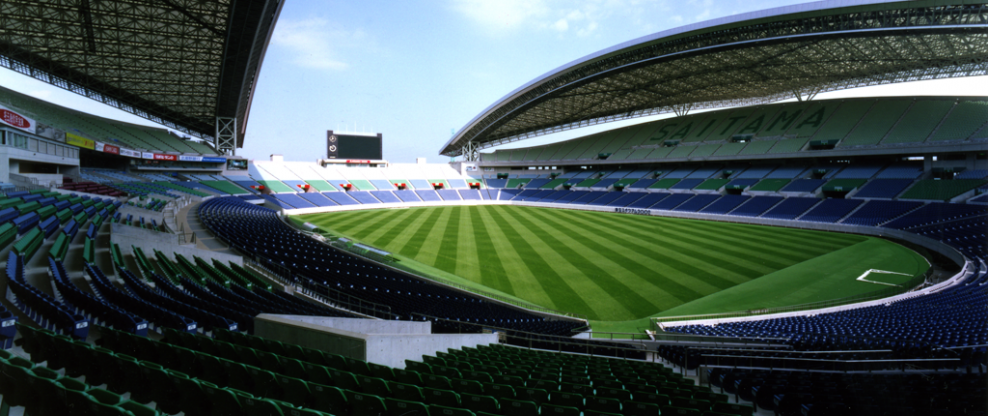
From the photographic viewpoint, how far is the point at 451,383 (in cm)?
465

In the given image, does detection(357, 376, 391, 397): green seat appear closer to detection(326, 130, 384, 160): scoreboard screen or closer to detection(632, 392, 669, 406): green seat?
detection(632, 392, 669, 406): green seat

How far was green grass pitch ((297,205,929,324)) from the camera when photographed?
52.6ft

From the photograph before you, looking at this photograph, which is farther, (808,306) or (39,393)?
(808,306)

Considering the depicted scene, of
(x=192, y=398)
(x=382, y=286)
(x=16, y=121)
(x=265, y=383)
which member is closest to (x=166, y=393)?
(x=192, y=398)

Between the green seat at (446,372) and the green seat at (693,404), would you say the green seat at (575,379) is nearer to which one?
the green seat at (693,404)

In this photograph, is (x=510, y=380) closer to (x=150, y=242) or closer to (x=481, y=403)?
(x=481, y=403)

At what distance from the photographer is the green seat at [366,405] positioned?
3.39 meters

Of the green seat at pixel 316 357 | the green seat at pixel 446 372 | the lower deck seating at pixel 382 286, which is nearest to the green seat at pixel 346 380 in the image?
the green seat at pixel 316 357

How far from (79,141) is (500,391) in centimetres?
4241

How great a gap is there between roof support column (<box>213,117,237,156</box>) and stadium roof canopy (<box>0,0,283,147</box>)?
20.6ft

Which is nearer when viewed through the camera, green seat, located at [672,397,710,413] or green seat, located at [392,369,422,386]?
green seat, located at [392,369,422,386]

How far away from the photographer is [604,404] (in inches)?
178

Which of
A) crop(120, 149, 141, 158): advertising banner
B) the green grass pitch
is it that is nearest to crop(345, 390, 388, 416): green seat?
the green grass pitch

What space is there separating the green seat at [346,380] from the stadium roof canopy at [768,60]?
33.4 meters
